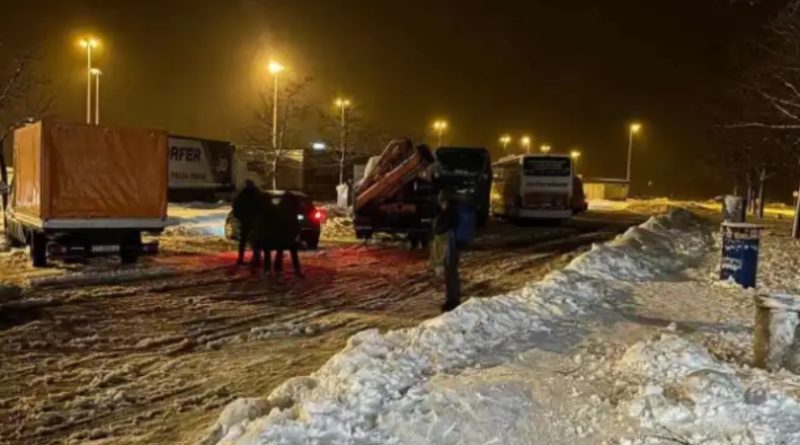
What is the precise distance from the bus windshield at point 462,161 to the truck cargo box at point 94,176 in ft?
52.9

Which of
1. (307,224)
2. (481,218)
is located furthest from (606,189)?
(307,224)

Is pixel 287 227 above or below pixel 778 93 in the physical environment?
below

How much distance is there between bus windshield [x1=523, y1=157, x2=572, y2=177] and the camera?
34500 millimetres

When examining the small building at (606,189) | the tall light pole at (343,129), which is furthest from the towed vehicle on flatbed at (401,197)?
the small building at (606,189)

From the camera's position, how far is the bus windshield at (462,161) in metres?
30.8

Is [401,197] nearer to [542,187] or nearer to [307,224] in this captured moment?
[307,224]

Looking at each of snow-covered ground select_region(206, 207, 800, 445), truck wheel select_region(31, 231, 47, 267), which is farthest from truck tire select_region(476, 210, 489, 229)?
snow-covered ground select_region(206, 207, 800, 445)

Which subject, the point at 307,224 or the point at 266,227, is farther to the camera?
the point at 307,224

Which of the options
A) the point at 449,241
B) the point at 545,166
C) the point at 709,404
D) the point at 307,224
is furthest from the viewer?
the point at 545,166

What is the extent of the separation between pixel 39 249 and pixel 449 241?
9048 millimetres

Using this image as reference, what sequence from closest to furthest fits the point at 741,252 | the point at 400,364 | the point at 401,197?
the point at 400,364 → the point at 741,252 → the point at 401,197

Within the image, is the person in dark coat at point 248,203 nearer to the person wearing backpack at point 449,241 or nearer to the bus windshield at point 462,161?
→ the person wearing backpack at point 449,241

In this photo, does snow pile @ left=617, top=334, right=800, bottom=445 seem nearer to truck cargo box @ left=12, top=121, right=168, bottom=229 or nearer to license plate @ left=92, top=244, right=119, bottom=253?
truck cargo box @ left=12, top=121, right=168, bottom=229

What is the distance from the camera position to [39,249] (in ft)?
51.8
